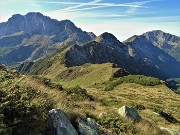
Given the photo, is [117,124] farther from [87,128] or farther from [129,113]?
[87,128]

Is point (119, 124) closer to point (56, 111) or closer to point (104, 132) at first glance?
point (104, 132)

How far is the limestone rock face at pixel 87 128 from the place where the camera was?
1803 centimetres

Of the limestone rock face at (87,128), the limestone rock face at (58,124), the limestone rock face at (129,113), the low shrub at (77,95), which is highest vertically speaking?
the limestone rock face at (58,124)

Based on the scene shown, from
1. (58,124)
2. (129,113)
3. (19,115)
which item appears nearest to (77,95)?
(129,113)

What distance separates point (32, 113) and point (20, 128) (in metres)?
1.35

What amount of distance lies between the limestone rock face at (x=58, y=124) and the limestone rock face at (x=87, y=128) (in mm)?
1153

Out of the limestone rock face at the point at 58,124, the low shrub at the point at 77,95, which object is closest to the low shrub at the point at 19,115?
the limestone rock face at the point at 58,124

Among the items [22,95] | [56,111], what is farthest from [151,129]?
[22,95]

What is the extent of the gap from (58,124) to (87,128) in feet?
9.45

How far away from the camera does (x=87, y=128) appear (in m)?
18.3

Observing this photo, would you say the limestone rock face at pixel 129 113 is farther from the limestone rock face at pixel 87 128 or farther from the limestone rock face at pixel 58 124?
the limestone rock face at pixel 58 124

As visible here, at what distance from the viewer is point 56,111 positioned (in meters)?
16.5

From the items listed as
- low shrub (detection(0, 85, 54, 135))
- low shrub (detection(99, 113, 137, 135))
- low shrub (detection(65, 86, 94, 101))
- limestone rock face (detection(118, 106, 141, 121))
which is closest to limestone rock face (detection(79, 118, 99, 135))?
low shrub (detection(99, 113, 137, 135))

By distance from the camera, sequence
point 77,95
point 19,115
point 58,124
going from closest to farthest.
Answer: point 19,115 < point 58,124 < point 77,95
